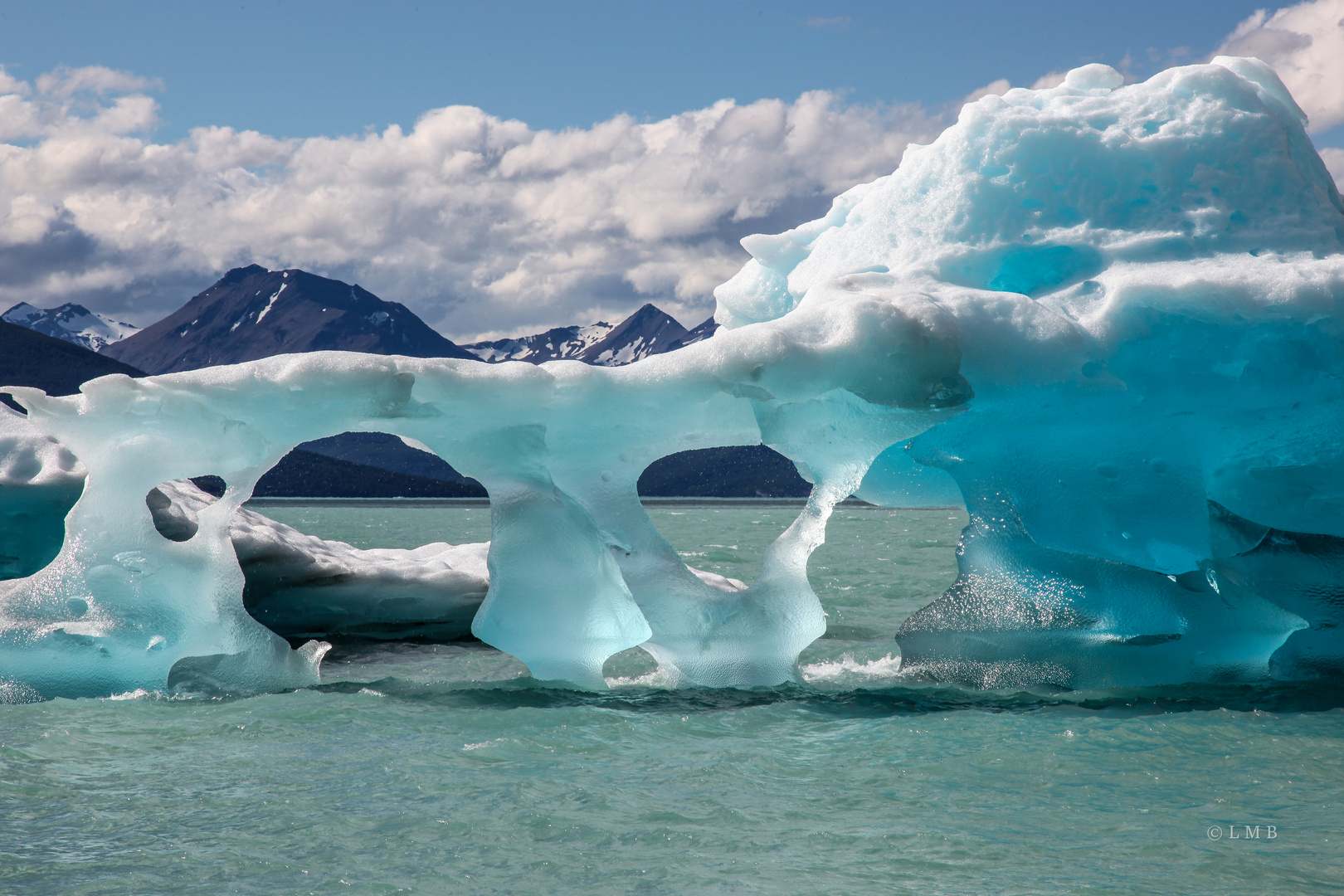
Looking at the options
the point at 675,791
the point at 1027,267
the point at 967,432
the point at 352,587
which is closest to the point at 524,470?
the point at 675,791

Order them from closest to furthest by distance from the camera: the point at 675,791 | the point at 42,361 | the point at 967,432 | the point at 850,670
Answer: the point at 675,791, the point at 967,432, the point at 850,670, the point at 42,361

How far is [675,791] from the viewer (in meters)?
3.75

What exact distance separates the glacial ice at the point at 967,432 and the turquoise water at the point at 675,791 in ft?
1.41

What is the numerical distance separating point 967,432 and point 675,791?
346 cm

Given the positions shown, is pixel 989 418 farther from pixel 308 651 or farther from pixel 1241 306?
pixel 308 651

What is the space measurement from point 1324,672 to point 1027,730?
273 cm

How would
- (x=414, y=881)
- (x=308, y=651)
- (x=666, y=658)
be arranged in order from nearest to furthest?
(x=414, y=881) → (x=666, y=658) → (x=308, y=651)

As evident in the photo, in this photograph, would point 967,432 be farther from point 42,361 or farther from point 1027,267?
point 42,361

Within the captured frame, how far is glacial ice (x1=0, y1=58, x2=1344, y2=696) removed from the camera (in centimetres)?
532

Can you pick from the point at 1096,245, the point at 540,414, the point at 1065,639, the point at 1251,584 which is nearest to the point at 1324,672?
the point at 1251,584

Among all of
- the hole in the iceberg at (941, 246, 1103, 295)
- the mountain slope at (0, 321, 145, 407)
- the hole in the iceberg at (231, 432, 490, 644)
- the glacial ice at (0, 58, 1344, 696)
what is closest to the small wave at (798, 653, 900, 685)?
the glacial ice at (0, 58, 1344, 696)

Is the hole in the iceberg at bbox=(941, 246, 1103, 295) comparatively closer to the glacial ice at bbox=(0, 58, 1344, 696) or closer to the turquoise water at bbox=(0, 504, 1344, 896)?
the glacial ice at bbox=(0, 58, 1344, 696)

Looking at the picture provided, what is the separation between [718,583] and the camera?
6977 mm

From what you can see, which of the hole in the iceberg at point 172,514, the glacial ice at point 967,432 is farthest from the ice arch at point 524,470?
the hole in the iceberg at point 172,514
